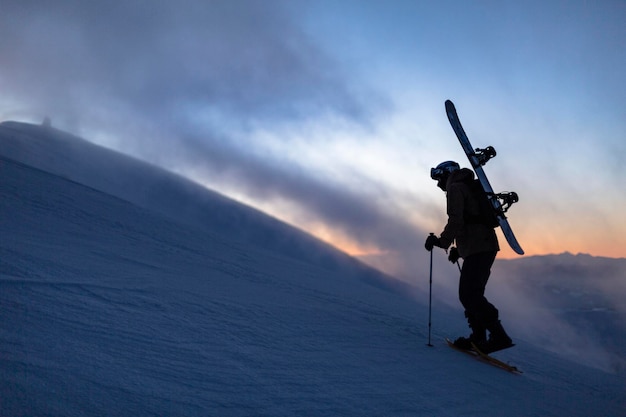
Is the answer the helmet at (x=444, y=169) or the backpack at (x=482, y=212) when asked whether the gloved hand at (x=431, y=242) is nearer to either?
the backpack at (x=482, y=212)

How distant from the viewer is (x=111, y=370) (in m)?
2.38

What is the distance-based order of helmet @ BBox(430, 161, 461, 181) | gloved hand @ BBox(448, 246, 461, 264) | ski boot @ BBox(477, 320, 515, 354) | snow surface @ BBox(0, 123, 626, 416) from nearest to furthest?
snow surface @ BBox(0, 123, 626, 416)
ski boot @ BBox(477, 320, 515, 354)
gloved hand @ BBox(448, 246, 461, 264)
helmet @ BBox(430, 161, 461, 181)

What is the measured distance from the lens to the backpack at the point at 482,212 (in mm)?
5645

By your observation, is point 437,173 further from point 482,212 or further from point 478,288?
point 478,288

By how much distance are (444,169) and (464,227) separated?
95 cm

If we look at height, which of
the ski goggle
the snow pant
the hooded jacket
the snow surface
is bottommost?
the snow surface

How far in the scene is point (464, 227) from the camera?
225 inches

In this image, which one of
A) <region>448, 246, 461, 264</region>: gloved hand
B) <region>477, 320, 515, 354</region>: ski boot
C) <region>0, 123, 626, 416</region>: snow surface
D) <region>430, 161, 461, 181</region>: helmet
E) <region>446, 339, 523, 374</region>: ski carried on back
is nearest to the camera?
<region>0, 123, 626, 416</region>: snow surface

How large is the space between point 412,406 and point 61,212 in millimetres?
6493

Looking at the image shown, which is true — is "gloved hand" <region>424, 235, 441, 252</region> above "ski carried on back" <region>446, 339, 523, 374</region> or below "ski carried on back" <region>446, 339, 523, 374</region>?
above

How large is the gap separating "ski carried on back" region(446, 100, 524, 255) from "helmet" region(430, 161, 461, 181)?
10.6 inches

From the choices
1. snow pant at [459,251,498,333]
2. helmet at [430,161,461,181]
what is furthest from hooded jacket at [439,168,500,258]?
helmet at [430,161,461,181]

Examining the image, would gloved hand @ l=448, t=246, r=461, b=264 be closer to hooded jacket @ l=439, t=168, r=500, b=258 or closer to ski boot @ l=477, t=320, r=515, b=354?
hooded jacket @ l=439, t=168, r=500, b=258

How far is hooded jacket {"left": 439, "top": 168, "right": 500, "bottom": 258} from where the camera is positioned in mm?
5586
